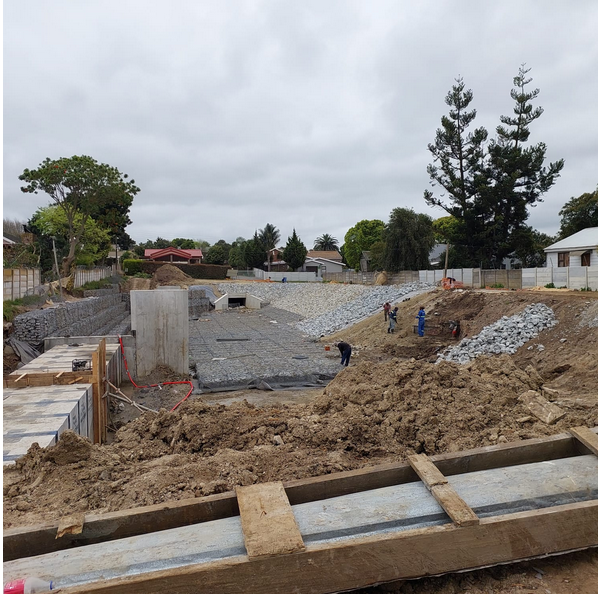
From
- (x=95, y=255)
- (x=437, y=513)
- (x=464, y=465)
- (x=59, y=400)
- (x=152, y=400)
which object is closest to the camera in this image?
(x=437, y=513)

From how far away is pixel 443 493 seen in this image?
9.62ft

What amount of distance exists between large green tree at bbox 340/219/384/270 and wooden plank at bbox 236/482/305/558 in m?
56.7

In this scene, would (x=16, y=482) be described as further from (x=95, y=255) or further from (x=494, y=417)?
(x=95, y=255)

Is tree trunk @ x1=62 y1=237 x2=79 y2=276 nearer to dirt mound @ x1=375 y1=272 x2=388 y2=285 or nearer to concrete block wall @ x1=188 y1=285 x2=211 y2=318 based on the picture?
concrete block wall @ x1=188 y1=285 x2=211 y2=318

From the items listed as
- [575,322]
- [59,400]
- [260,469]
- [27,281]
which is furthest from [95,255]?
[260,469]

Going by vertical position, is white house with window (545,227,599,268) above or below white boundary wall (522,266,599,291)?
above

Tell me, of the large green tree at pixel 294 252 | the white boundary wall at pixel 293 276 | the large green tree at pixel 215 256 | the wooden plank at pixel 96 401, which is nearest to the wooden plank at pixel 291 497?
the wooden plank at pixel 96 401

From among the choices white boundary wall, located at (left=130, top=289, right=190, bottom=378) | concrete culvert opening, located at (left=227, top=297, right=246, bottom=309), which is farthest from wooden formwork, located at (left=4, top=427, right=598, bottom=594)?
concrete culvert opening, located at (left=227, top=297, right=246, bottom=309)

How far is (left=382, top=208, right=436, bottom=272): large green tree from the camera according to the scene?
3700 cm

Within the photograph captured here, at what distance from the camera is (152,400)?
10891mm

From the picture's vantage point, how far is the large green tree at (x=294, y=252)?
5775 cm

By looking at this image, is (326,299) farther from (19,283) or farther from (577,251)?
(19,283)

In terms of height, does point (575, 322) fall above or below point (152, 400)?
above

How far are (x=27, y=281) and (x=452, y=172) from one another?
3007 centimetres
